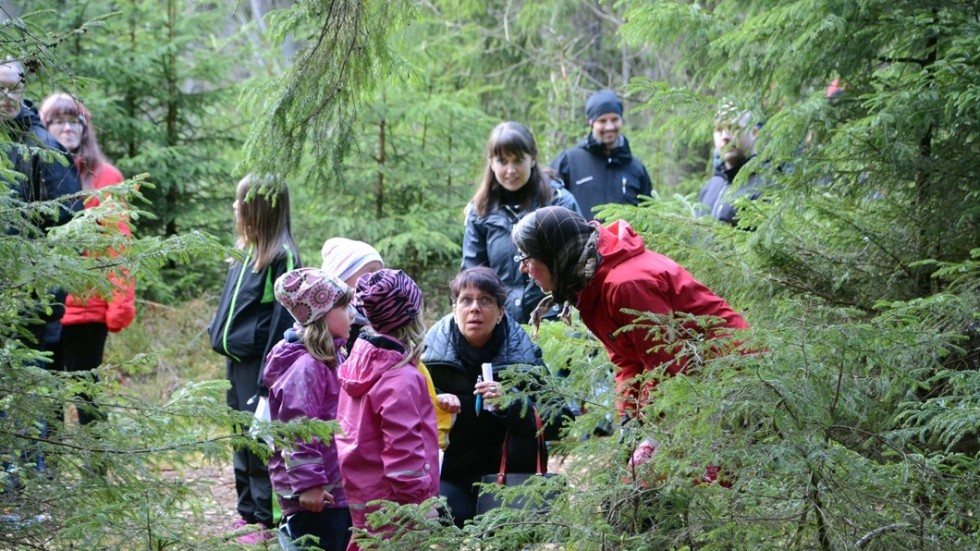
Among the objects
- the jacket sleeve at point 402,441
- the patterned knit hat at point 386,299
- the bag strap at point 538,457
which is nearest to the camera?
the jacket sleeve at point 402,441

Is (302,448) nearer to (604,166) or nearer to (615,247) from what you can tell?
(615,247)

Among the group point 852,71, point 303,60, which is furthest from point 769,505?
point 852,71

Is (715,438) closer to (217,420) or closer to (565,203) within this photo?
(217,420)

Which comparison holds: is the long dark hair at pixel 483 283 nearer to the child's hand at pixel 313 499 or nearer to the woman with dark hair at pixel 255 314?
the woman with dark hair at pixel 255 314

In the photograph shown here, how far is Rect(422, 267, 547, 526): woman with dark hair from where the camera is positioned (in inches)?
196

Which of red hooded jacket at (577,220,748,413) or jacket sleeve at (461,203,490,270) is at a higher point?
jacket sleeve at (461,203,490,270)

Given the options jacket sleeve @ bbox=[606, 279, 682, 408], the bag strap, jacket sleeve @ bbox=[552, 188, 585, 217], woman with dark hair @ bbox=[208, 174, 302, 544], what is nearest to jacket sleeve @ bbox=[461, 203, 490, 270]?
jacket sleeve @ bbox=[552, 188, 585, 217]

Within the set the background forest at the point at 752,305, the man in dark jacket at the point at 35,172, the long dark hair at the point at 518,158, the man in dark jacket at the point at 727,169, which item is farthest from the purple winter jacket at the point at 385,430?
the man in dark jacket at the point at 727,169

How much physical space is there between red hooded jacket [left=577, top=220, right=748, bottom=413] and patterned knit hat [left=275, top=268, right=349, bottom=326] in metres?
1.30

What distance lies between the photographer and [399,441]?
423cm

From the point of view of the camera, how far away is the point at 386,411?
4262mm

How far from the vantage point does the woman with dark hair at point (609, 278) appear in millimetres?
3795

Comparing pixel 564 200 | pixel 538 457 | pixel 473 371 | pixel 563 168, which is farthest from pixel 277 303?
pixel 563 168

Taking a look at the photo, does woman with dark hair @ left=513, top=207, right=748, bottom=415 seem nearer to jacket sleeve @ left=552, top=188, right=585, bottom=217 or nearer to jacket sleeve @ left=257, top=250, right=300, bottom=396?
jacket sleeve @ left=257, top=250, right=300, bottom=396
